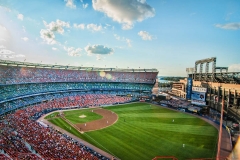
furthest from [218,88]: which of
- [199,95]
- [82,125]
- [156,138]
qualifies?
[82,125]

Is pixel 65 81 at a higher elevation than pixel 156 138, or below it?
higher

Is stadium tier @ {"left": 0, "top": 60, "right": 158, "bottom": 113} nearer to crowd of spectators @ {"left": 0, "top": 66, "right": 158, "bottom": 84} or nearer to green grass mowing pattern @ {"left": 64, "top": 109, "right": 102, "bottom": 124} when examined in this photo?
crowd of spectators @ {"left": 0, "top": 66, "right": 158, "bottom": 84}

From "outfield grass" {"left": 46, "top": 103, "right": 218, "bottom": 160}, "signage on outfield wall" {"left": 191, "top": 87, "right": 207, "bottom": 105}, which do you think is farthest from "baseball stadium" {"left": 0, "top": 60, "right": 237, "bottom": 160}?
"signage on outfield wall" {"left": 191, "top": 87, "right": 207, "bottom": 105}

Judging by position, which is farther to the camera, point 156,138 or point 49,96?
point 49,96

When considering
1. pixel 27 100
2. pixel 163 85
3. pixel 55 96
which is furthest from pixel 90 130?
pixel 163 85

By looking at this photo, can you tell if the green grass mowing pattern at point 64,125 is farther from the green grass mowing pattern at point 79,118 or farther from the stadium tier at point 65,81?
the stadium tier at point 65,81

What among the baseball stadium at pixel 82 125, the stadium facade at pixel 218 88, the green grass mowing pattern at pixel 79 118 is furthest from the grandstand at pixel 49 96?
the stadium facade at pixel 218 88

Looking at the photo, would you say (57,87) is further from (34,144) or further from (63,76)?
(34,144)
